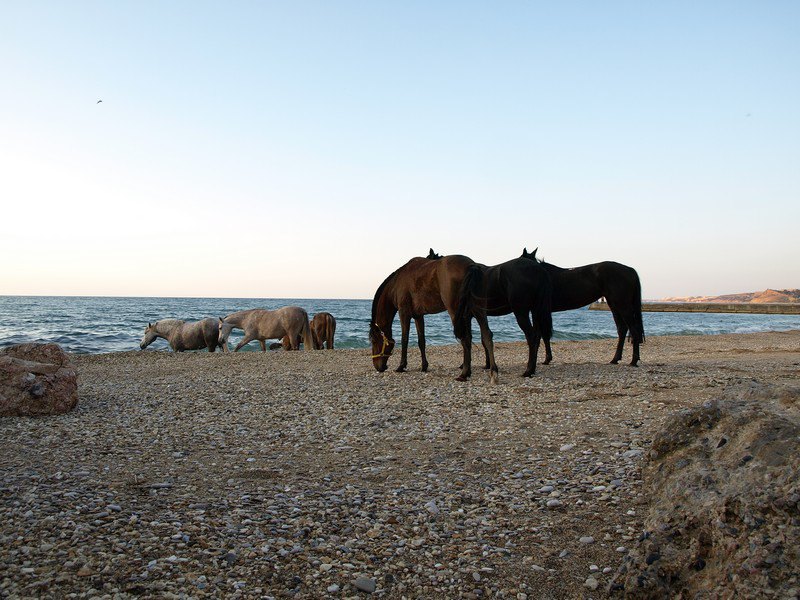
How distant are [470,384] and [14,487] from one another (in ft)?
20.3

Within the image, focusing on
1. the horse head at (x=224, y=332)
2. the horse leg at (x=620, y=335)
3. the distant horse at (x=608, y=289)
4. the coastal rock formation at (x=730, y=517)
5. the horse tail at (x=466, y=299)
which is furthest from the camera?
the horse head at (x=224, y=332)

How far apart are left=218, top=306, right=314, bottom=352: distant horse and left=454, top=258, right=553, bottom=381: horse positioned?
987 centimetres

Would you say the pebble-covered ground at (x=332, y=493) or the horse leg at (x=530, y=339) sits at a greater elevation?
the horse leg at (x=530, y=339)

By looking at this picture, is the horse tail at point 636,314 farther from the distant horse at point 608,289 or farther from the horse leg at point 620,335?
the horse leg at point 620,335

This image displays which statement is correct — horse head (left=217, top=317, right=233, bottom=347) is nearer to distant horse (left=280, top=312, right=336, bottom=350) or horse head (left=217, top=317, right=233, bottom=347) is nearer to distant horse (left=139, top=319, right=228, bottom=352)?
distant horse (left=139, top=319, right=228, bottom=352)

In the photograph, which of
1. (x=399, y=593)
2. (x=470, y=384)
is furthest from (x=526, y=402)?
(x=399, y=593)

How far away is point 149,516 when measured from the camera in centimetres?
338

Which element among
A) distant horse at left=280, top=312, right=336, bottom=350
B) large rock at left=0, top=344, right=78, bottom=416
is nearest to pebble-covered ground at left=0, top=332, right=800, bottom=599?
large rock at left=0, top=344, right=78, bottom=416

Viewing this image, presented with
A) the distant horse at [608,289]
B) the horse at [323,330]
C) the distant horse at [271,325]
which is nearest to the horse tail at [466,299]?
the distant horse at [608,289]

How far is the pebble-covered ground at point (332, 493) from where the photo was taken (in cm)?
276

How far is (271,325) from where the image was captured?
18.6m

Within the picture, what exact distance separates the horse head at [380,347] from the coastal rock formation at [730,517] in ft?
25.5

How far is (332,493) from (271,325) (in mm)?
15153

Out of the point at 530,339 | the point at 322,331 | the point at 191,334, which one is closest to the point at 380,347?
the point at 530,339
